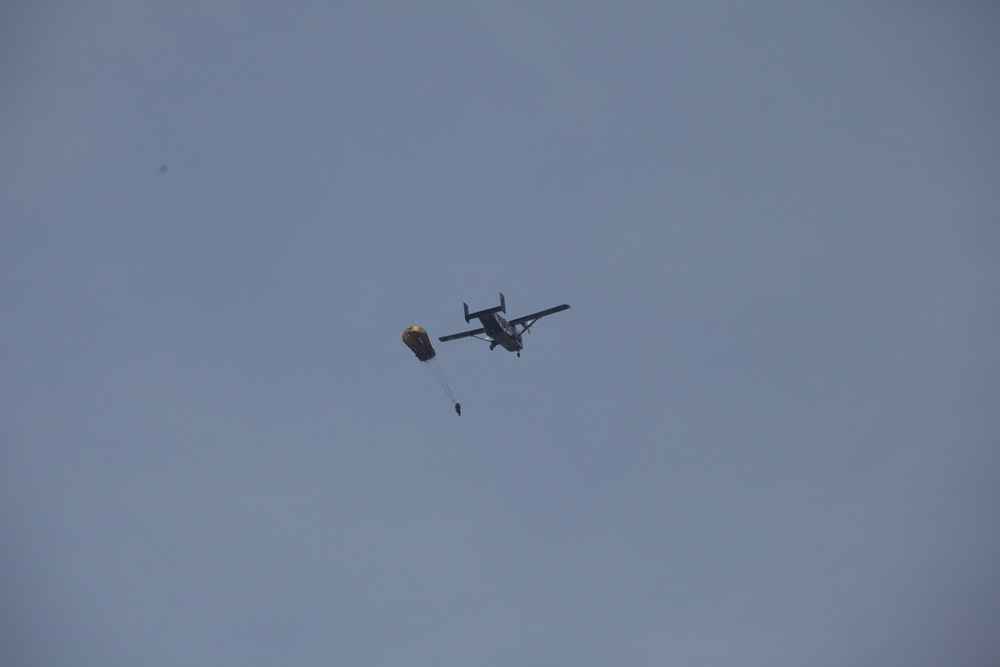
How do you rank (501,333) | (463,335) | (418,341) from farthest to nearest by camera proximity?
(463,335) < (501,333) < (418,341)

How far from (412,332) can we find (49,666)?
175315mm

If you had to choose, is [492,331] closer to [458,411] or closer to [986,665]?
[458,411]

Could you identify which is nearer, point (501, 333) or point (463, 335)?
point (501, 333)

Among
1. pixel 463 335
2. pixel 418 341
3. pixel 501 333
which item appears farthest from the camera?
pixel 463 335

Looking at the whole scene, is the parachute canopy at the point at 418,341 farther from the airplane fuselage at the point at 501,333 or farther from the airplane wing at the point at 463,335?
the airplane wing at the point at 463,335

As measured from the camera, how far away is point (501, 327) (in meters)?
72.3

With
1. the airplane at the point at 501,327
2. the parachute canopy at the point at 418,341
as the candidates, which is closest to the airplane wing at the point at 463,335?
the airplane at the point at 501,327

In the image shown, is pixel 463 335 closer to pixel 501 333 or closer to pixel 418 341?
Result: pixel 501 333

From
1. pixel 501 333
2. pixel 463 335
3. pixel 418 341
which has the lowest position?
pixel 418 341

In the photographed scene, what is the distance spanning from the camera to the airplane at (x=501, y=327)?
70.5 m

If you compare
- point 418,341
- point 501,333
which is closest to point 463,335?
Answer: point 501,333

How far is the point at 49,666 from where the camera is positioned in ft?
634

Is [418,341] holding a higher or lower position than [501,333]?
lower

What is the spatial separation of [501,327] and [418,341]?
813cm
